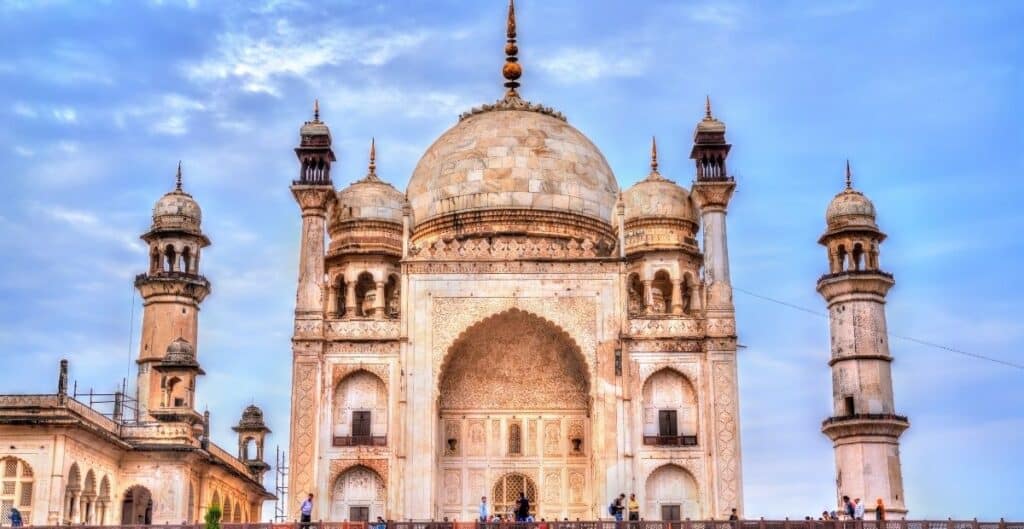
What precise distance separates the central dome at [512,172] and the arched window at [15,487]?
34.0 ft

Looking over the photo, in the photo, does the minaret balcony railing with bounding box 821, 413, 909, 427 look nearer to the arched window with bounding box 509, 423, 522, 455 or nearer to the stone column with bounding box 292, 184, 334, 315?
the arched window with bounding box 509, 423, 522, 455

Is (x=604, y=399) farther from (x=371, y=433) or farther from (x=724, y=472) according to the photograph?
(x=371, y=433)

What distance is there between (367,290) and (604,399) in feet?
22.9

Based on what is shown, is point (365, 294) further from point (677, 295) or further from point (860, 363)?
point (860, 363)

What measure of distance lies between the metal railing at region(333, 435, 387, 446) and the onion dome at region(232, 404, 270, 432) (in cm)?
1469

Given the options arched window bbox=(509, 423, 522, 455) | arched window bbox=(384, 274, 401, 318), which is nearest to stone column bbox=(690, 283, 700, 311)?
arched window bbox=(509, 423, 522, 455)

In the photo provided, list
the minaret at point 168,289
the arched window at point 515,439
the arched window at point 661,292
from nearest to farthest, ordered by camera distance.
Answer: the arched window at point 515,439 < the arched window at point 661,292 < the minaret at point 168,289

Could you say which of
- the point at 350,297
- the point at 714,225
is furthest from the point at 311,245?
the point at 714,225

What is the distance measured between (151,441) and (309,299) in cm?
486

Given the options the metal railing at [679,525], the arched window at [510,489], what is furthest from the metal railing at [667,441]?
the metal railing at [679,525]

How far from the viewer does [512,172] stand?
32594mm

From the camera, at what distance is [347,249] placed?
32031 millimetres

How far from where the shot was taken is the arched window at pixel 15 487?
26516 millimetres

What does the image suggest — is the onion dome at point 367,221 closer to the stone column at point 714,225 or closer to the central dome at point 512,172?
the central dome at point 512,172
